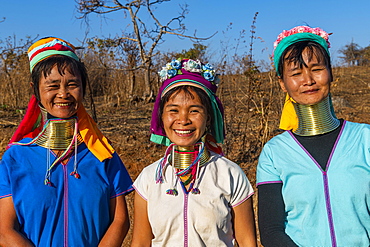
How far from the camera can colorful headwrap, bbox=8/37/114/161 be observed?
2203mm

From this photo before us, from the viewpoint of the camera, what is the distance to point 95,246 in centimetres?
212

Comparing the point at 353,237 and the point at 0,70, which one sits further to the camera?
the point at 0,70

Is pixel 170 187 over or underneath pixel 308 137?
underneath

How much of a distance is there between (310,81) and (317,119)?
21cm

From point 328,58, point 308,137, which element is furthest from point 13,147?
point 328,58

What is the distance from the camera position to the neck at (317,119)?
6.58 ft

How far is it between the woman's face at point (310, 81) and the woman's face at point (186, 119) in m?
0.51

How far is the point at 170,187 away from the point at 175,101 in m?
0.48

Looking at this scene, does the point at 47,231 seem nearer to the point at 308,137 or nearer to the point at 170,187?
the point at 170,187

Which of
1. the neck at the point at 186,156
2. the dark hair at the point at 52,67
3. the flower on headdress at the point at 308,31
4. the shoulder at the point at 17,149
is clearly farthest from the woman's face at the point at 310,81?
the shoulder at the point at 17,149

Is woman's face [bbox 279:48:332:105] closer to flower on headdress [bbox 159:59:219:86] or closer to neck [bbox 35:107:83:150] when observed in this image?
flower on headdress [bbox 159:59:219:86]

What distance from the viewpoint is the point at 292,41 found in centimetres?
208

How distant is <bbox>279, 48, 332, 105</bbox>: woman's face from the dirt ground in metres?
2.61

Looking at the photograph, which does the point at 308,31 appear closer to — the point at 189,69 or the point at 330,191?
the point at 189,69
